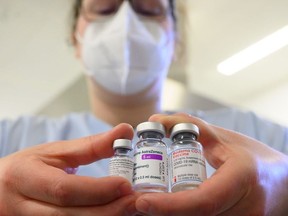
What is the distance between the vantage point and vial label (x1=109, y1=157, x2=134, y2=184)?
403mm

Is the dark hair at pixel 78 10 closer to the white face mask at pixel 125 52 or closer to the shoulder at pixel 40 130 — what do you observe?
the white face mask at pixel 125 52

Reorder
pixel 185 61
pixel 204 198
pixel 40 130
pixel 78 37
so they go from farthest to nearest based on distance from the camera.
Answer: pixel 185 61
pixel 78 37
pixel 40 130
pixel 204 198

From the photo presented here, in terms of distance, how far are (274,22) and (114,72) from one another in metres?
0.77

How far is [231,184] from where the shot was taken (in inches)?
14.5

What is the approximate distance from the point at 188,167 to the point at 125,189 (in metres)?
0.07

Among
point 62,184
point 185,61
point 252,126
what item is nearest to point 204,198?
point 62,184

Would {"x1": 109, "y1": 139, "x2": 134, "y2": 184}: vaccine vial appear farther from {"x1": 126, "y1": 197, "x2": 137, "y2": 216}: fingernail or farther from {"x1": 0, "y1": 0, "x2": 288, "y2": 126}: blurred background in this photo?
{"x1": 0, "y1": 0, "x2": 288, "y2": 126}: blurred background

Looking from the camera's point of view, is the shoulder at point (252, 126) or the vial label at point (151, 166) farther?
the shoulder at point (252, 126)

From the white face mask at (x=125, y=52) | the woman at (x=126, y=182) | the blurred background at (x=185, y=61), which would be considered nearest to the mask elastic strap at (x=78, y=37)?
the white face mask at (x=125, y=52)

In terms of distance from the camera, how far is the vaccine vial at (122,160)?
0.40m

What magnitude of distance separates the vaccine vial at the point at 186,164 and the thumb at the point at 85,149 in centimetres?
8

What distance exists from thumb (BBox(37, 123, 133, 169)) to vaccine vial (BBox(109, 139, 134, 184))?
0.01 meters

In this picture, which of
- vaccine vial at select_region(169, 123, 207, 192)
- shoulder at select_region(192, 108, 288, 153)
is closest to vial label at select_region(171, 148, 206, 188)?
vaccine vial at select_region(169, 123, 207, 192)

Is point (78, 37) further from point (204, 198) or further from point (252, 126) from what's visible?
point (204, 198)
